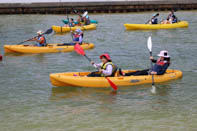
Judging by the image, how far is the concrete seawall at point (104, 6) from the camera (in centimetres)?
3978

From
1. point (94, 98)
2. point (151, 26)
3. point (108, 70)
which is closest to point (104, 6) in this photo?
point (151, 26)

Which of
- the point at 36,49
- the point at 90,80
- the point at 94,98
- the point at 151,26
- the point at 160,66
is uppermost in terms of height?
the point at 151,26

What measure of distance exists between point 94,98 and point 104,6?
26.1 meters

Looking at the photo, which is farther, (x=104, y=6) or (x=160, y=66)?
(x=104, y=6)

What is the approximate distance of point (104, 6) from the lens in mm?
39906

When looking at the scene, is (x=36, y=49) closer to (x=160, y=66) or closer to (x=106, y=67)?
(x=106, y=67)

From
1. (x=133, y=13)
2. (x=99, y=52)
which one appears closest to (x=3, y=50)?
(x=99, y=52)

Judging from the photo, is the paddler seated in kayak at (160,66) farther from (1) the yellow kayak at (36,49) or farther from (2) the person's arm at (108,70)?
(1) the yellow kayak at (36,49)

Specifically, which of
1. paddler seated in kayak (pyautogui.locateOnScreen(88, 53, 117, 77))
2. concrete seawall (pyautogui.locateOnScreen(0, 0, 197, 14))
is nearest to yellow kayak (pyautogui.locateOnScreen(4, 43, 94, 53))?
paddler seated in kayak (pyautogui.locateOnScreen(88, 53, 117, 77))

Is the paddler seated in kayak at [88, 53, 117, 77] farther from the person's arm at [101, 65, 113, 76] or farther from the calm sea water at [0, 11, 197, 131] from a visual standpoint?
the calm sea water at [0, 11, 197, 131]

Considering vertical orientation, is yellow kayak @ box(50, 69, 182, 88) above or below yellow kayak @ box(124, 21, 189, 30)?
below

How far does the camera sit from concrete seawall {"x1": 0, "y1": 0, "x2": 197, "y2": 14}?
3978 centimetres

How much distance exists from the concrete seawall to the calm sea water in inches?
604

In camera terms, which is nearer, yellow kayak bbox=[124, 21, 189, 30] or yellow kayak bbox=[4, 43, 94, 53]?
yellow kayak bbox=[4, 43, 94, 53]
